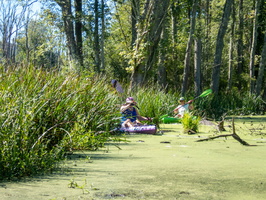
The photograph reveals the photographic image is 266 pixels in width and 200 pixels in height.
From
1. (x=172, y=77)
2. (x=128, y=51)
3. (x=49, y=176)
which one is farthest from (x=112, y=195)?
(x=172, y=77)

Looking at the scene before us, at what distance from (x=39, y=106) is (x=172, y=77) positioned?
89.2 ft

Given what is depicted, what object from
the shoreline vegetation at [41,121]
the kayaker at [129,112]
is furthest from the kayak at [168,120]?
the shoreline vegetation at [41,121]

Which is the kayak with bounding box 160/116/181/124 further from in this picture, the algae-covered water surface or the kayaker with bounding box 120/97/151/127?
the algae-covered water surface

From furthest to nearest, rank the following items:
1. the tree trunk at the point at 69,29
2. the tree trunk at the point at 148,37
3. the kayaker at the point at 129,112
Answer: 1. the tree trunk at the point at 69,29
2. the tree trunk at the point at 148,37
3. the kayaker at the point at 129,112

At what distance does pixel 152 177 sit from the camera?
4.20 metres

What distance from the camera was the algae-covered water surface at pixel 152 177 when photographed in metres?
3.48

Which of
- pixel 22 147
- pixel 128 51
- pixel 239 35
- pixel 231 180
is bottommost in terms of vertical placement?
pixel 231 180

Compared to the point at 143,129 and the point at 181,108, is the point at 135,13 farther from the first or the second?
the point at 143,129

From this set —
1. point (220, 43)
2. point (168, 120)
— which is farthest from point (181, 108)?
point (220, 43)

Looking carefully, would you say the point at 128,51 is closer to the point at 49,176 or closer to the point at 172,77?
the point at 49,176

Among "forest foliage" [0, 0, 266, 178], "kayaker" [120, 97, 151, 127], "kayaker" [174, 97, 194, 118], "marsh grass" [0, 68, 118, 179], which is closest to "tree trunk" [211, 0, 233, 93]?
"forest foliage" [0, 0, 266, 178]

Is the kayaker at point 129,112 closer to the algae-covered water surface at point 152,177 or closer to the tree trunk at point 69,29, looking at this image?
the algae-covered water surface at point 152,177

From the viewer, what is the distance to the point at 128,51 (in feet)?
54.2

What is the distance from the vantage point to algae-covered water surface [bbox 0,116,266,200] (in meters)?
3.48
